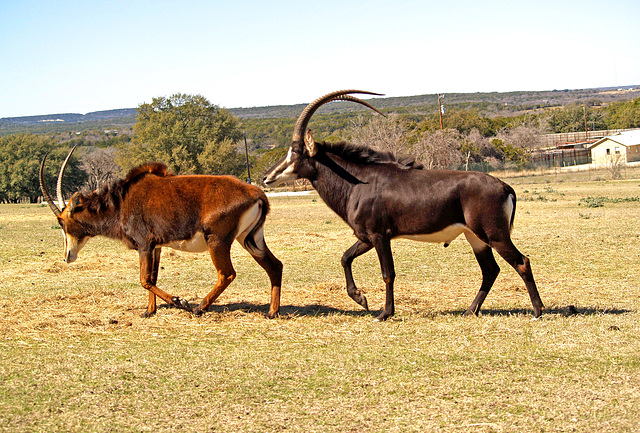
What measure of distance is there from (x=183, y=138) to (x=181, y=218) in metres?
58.1

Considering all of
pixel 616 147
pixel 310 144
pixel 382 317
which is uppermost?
pixel 310 144

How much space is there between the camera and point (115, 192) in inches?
366

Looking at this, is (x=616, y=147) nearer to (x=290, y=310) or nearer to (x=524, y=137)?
(x=524, y=137)

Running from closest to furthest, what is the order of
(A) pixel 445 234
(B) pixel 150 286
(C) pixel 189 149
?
(A) pixel 445 234
(B) pixel 150 286
(C) pixel 189 149

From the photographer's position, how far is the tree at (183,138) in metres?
63.6

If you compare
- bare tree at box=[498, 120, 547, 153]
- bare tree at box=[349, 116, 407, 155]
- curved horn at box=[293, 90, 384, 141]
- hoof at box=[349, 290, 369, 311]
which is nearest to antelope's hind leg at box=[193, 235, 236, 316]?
hoof at box=[349, 290, 369, 311]

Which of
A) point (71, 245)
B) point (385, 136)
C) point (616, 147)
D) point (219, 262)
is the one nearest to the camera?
point (219, 262)

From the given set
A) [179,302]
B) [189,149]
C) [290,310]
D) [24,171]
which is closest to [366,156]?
[290,310]

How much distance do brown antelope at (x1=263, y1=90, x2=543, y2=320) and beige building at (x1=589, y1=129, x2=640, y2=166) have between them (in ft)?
244

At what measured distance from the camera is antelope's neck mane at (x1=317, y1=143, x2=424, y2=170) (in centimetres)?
912

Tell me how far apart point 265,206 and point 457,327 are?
10.5ft

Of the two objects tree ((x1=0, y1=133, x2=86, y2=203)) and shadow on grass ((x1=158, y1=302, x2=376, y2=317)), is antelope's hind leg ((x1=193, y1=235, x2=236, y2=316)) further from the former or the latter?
tree ((x1=0, y1=133, x2=86, y2=203))

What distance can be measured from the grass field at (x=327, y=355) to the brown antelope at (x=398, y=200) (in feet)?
2.78

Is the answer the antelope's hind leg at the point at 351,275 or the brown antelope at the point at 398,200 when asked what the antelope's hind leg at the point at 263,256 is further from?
the antelope's hind leg at the point at 351,275
